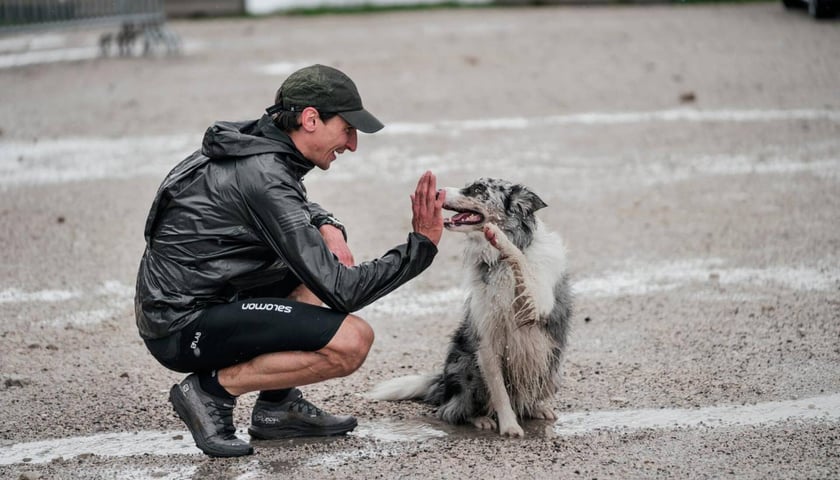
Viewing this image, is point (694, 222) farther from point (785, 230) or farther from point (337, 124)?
point (337, 124)

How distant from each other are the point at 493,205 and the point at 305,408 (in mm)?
1258

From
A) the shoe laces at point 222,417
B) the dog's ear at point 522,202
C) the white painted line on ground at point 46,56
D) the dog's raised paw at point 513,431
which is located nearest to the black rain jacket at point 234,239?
the shoe laces at point 222,417

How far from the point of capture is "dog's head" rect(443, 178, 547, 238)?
502 cm

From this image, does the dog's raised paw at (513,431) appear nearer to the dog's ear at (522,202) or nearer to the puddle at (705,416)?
the puddle at (705,416)

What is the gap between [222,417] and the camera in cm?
473

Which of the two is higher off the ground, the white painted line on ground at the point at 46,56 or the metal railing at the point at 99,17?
the metal railing at the point at 99,17

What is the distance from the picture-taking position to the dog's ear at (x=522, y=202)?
505 cm

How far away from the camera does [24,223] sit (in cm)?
849

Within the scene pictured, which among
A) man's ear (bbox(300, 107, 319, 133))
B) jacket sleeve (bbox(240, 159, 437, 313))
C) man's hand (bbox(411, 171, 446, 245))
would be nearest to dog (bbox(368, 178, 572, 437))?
man's hand (bbox(411, 171, 446, 245))

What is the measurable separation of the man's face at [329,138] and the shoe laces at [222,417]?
110 centimetres

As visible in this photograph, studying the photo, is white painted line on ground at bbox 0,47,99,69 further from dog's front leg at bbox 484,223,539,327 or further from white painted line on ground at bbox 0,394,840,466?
dog's front leg at bbox 484,223,539,327

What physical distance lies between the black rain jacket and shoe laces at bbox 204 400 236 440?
374 millimetres

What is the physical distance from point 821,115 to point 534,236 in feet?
22.9

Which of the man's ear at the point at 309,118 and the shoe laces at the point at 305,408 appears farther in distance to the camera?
the shoe laces at the point at 305,408
